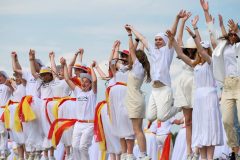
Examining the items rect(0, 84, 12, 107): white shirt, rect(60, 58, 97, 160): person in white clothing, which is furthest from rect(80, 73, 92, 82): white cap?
rect(0, 84, 12, 107): white shirt

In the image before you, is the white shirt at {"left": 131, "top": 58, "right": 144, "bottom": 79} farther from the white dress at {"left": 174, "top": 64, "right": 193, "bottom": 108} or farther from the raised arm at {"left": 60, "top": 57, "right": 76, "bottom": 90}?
the raised arm at {"left": 60, "top": 57, "right": 76, "bottom": 90}

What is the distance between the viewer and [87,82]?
15602mm

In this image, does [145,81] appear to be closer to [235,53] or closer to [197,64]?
[197,64]

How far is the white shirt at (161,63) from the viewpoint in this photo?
13.2 metres

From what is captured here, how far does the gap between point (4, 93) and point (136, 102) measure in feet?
22.8

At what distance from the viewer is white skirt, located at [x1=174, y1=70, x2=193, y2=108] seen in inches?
515

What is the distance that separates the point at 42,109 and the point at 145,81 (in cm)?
428

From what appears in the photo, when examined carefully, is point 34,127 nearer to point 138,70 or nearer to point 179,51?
point 138,70

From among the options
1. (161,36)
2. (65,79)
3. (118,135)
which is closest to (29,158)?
(65,79)

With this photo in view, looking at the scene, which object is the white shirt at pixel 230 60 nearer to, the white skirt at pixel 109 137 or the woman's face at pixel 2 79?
the white skirt at pixel 109 137

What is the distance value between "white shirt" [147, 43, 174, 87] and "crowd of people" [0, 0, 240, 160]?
0.06ft

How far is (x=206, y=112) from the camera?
40.7 ft

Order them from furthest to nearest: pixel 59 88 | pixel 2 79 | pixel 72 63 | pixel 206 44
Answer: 1. pixel 2 79
2. pixel 59 88
3. pixel 72 63
4. pixel 206 44

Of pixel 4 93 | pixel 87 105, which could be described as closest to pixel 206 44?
pixel 87 105
